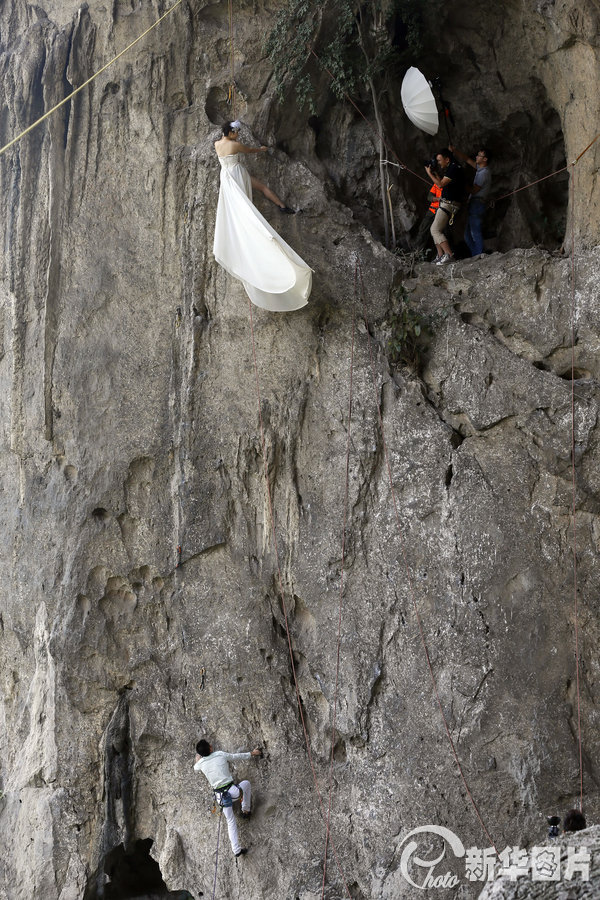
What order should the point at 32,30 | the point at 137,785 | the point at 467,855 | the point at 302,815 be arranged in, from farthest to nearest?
the point at 32,30
the point at 137,785
the point at 302,815
the point at 467,855

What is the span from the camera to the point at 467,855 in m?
7.60

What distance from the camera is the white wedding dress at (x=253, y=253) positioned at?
8.09 meters

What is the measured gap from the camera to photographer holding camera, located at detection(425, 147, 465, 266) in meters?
9.11

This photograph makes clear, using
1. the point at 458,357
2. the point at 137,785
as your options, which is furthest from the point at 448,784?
the point at 458,357

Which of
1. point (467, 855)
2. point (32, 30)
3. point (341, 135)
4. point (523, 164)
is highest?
point (32, 30)

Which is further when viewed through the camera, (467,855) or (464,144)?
(464,144)

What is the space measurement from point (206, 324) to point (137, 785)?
177 inches

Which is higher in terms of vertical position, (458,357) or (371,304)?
(371,304)

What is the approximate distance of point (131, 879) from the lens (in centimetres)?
969

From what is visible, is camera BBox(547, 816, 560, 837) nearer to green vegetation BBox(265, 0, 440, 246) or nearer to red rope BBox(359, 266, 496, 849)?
red rope BBox(359, 266, 496, 849)

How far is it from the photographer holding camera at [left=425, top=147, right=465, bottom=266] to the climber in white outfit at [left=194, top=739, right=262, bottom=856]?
201 inches

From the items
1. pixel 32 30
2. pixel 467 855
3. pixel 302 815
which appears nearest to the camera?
pixel 467 855

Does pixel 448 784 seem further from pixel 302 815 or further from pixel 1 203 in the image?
pixel 1 203

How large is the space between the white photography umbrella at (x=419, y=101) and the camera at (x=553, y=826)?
619 centimetres
